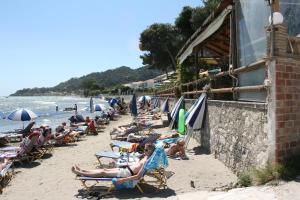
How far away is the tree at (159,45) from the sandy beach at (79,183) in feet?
111

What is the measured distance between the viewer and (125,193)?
8055 mm

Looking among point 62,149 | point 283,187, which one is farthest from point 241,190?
point 62,149

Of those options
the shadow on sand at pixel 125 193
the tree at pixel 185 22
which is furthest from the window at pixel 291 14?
the tree at pixel 185 22

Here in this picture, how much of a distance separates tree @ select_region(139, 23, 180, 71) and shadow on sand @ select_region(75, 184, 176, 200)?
37450 millimetres

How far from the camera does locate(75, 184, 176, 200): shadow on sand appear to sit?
780cm

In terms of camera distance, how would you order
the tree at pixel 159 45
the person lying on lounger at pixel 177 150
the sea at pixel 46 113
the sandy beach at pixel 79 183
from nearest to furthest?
the sandy beach at pixel 79 183, the person lying on lounger at pixel 177 150, the sea at pixel 46 113, the tree at pixel 159 45

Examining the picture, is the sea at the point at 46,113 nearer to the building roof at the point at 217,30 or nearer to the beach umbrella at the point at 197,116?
the building roof at the point at 217,30

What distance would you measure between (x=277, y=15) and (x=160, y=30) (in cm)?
3997

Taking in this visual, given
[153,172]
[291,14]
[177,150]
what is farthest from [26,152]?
[291,14]

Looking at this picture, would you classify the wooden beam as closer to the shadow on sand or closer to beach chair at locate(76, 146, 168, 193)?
beach chair at locate(76, 146, 168, 193)

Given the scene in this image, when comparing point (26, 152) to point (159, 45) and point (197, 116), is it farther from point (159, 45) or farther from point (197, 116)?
point (159, 45)

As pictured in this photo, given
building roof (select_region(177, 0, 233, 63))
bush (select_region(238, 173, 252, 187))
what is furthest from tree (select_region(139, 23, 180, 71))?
bush (select_region(238, 173, 252, 187))

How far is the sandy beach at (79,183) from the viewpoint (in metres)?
8.05

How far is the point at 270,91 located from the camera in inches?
254
